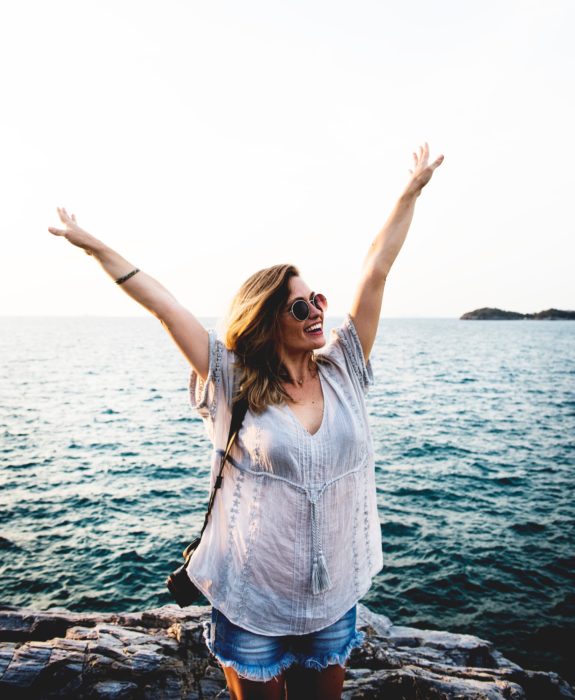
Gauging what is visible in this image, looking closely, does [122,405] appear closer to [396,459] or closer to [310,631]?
[396,459]

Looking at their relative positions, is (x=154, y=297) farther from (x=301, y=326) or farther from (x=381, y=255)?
(x=381, y=255)

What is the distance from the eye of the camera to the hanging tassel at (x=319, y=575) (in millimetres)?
2357

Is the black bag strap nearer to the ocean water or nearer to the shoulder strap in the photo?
the shoulder strap

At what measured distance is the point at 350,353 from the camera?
2801 mm

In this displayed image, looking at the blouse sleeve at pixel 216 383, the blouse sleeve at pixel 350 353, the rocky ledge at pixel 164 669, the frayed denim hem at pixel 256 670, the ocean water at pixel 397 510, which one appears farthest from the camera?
the ocean water at pixel 397 510

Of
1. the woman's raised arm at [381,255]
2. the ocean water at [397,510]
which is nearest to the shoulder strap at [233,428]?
the woman's raised arm at [381,255]

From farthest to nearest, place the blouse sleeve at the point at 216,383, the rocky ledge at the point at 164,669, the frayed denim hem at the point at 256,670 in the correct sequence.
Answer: the rocky ledge at the point at 164,669, the blouse sleeve at the point at 216,383, the frayed denim hem at the point at 256,670

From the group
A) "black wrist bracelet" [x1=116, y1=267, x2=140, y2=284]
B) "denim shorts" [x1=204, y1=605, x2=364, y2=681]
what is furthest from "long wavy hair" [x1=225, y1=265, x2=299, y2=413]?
"denim shorts" [x1=204, y1=605, x2=364, y2=681]

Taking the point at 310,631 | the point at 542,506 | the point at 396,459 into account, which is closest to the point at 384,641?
the point at 310,631

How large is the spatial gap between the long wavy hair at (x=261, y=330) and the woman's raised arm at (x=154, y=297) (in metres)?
0.21

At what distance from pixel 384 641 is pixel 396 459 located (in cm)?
1314

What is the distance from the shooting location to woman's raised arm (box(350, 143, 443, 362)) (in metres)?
2.68

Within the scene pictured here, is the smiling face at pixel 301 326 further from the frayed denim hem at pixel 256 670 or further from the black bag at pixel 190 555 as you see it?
the frayed denim hem at pixel 256 670

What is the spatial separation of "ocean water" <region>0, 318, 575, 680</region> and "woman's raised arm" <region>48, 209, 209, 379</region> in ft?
28.1
